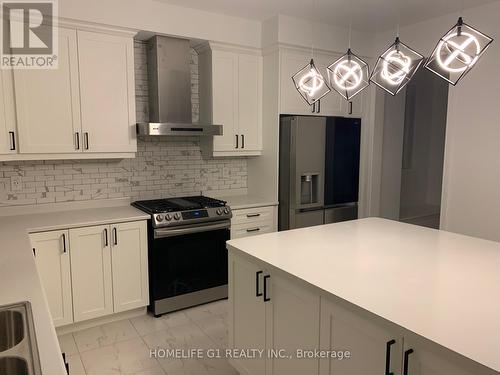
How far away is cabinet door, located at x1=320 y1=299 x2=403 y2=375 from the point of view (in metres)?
1.44

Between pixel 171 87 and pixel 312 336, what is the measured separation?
2614 mm

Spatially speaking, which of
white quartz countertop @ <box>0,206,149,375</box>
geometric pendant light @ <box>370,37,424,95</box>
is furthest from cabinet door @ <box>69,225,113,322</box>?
geometric pendant light @ <box>370,37,424,95</box>

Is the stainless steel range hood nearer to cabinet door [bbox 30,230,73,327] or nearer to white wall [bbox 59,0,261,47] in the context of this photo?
white wall [bbox 59,0,261,47]

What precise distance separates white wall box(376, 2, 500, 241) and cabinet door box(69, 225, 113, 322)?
3.13 m

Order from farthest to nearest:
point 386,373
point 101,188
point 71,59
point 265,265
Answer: point 101,188 → point 71,59 → point 265,265 → point 386,373

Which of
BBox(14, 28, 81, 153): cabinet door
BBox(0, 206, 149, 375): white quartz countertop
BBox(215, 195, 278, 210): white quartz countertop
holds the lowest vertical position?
BBox(0, 206, 149, 375): white quartz countertop

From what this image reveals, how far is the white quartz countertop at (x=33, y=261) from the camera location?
4.08 ft

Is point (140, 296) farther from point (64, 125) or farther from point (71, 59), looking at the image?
point (71, 59)

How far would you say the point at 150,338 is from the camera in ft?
9.81

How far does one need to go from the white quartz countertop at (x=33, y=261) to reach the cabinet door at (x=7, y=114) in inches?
23.1

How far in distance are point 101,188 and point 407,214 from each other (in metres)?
4.53

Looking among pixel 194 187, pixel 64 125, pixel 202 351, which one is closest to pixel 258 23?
pixel 194 187

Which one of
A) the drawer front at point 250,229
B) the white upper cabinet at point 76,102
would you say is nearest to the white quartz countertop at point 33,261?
the white upper cabinet at point 76,102

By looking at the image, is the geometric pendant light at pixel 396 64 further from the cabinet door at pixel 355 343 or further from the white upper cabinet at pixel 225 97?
the white upper cabinet at pixel 225 97
